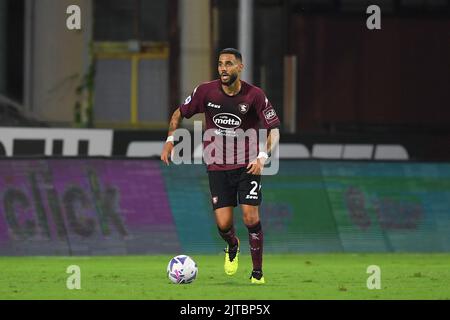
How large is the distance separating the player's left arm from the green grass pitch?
124 centimetres

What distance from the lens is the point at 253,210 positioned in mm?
14242

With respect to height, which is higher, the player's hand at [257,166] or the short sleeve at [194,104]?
the short sleeve at [194,104]

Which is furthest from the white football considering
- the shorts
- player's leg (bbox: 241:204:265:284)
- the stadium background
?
the stadium background

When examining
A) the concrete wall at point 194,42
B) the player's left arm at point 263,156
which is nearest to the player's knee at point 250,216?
the player's left arm at point 263,156

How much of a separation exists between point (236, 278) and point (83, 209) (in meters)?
5.55

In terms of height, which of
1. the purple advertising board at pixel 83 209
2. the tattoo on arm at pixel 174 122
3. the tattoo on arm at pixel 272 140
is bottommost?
the purple advertising board at pixel 83 209

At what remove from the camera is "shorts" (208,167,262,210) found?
46.8ft

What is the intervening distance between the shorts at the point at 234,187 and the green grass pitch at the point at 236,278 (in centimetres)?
90

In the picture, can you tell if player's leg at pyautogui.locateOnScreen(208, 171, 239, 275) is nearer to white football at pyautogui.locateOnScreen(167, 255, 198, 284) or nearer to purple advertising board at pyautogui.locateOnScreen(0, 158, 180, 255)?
white football at pyautogui.locateOnScreen(167, 255, 198, 284)

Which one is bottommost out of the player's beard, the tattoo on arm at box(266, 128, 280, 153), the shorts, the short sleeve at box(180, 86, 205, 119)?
the shorts

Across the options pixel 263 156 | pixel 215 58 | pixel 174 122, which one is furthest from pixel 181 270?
pixel 215 58

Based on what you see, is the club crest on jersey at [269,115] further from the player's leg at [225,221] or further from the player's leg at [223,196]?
the player's leg at [225,221]

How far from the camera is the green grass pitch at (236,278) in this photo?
13023mm
